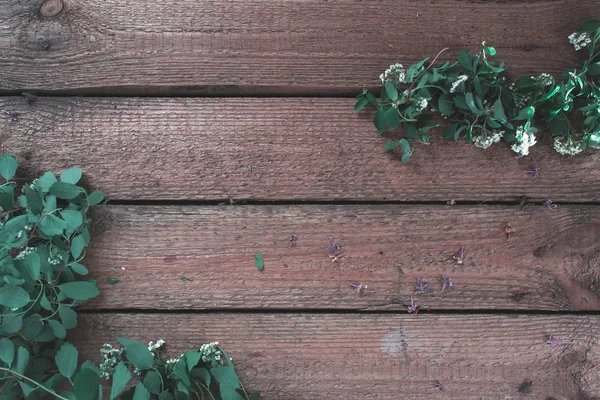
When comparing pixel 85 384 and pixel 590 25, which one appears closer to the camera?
pixel 85 384

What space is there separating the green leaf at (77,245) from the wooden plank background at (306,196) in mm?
49

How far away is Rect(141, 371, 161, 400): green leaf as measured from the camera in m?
0.83

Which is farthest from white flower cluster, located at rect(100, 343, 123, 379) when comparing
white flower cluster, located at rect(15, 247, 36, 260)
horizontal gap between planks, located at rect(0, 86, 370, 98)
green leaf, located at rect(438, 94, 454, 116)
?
green leaf, located at rect(438, 94, 454, 116)

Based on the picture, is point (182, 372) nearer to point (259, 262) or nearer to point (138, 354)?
point (138, 354)

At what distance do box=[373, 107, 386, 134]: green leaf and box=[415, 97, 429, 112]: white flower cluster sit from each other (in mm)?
63

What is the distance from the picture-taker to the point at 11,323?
2.67 feet

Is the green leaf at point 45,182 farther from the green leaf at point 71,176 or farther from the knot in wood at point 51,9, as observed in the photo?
the knot in wood at point 51,9

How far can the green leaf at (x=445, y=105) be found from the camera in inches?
34.9

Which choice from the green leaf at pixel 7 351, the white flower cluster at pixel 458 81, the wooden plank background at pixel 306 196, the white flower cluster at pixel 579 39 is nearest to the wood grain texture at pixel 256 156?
the wooden plank background at pixel 306 196

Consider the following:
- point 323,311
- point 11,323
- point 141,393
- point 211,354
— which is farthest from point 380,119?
point 11,323

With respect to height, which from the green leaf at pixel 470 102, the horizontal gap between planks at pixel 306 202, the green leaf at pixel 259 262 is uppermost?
the green leaf at pixel 470 102

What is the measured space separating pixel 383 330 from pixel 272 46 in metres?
0.60

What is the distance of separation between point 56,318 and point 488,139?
0.88 m

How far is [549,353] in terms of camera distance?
0.91m
